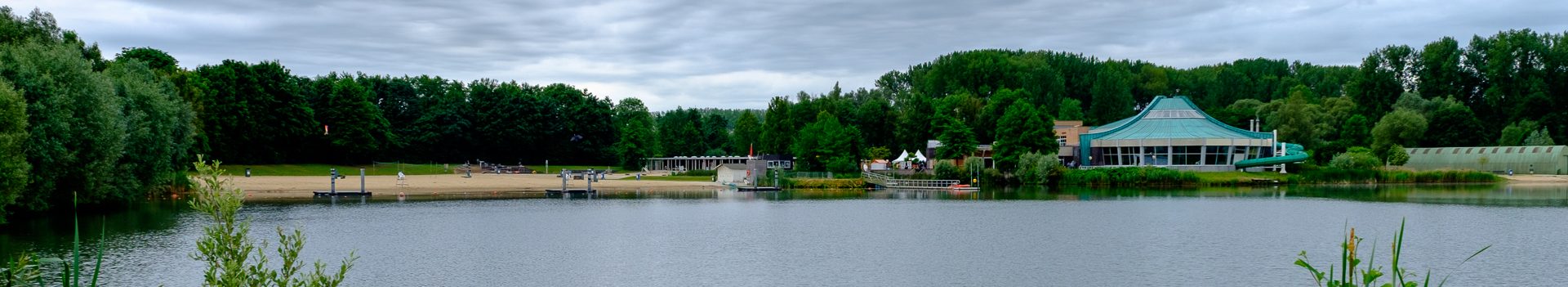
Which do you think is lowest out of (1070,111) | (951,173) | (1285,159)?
(951,173)

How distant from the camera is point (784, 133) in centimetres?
10912

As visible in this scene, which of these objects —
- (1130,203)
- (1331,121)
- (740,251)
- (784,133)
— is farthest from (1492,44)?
(740,251)

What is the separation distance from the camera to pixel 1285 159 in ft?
279

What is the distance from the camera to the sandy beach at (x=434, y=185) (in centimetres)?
6775

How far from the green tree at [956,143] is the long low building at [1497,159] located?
36.7m

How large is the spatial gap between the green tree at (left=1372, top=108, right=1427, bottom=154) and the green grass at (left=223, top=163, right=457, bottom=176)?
248 ft

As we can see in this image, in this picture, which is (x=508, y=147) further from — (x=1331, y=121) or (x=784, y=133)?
(x=1331, y=121)

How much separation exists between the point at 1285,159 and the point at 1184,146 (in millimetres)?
7587

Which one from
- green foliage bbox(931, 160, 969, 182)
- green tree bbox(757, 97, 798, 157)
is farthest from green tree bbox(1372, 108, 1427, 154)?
green tree bbox(757, 97, 798, 157)

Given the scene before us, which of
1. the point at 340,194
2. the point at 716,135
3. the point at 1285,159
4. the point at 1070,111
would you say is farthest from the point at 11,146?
the point at 1070,111

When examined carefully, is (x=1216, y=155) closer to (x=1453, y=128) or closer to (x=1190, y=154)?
(x=1190, y=154)

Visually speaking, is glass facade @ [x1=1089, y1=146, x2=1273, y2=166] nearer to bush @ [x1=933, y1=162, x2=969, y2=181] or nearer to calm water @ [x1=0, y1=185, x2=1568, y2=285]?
bush @ [x1=933, y1=162, x2=969, y2=181]

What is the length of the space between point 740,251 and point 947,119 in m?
63.6

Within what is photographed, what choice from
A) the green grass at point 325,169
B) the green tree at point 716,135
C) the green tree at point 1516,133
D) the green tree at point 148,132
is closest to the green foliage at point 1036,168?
the green tree at point 1516,133
